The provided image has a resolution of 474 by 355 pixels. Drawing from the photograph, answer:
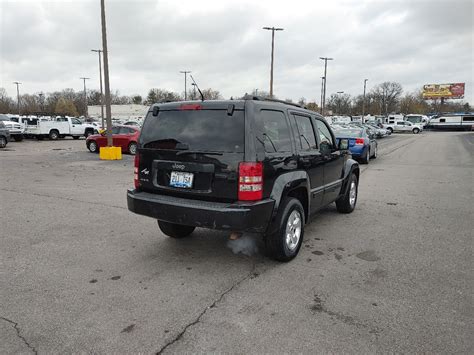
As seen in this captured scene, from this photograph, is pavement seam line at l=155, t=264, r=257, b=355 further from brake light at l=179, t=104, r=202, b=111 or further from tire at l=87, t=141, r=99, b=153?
tire at l=87, t=141, r=99, b=153

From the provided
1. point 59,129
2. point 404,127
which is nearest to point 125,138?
point 59,129

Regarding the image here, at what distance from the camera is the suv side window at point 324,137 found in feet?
17.7

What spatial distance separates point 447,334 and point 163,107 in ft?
12.0

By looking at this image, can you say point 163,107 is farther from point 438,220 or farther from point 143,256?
point 438,220

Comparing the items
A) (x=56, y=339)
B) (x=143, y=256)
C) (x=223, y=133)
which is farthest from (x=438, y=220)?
(x=56, y=339)

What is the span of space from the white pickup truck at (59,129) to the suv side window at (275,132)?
1127 inches

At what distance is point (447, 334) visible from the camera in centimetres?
295

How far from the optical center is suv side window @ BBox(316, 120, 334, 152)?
5.40 meters

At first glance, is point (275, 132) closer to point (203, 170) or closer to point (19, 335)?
point (203, 170)

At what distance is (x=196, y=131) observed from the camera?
4.11 meters

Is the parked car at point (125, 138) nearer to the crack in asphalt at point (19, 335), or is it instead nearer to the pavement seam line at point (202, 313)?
the pavement seam line at point (202, 313)

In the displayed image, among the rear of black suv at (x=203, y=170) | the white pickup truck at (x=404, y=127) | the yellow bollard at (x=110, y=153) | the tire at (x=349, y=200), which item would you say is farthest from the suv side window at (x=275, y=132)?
the white pickup truck at (x=404, y=127)

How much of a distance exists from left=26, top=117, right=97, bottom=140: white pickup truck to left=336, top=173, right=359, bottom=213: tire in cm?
2765

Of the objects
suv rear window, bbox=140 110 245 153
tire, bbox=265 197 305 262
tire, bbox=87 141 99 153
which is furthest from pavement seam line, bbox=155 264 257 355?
tire, bbox=87 141 99 153
